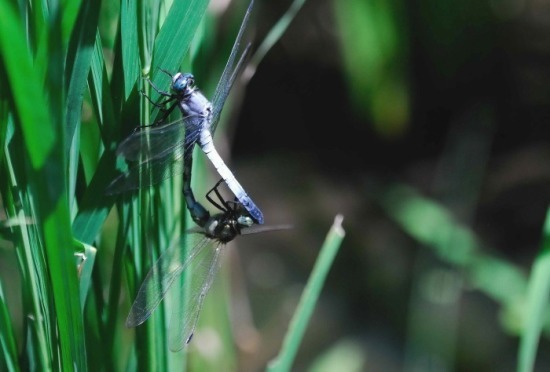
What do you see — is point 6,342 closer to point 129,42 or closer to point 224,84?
point 129,42

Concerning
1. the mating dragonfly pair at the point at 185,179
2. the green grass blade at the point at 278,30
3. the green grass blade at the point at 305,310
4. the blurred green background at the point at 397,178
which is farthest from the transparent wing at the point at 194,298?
the blurred green background at the point at 397,178

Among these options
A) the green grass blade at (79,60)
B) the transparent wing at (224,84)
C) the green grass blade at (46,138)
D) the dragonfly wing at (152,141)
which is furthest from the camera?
the transparent wing at (224,84)

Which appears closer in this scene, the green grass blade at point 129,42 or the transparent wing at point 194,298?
the green grass blade at point 129,42

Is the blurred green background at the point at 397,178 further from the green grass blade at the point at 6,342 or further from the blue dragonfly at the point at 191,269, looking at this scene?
the green grass blade at the point at 6,342

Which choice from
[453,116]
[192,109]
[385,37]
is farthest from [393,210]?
[192,109]

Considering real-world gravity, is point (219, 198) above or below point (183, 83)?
below

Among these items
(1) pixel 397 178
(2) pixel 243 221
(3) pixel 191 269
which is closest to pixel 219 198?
(2) pixel 243 221

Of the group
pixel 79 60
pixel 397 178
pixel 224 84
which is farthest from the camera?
pixel 397 178
